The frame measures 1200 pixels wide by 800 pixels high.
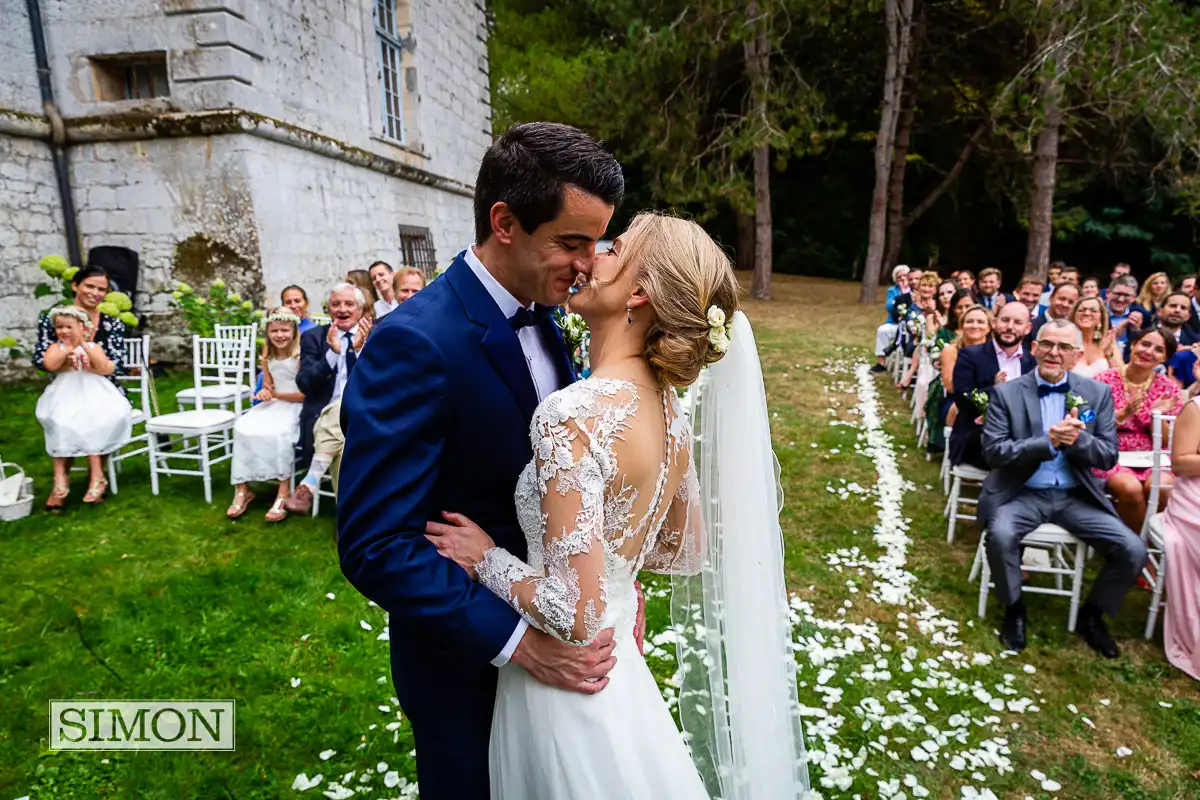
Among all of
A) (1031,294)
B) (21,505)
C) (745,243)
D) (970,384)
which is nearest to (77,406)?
(21,505)

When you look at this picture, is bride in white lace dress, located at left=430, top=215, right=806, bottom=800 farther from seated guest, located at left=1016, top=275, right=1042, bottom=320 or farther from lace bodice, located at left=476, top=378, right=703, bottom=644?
seated guest, located at left=1016, top=275, right=1042, bottom=320

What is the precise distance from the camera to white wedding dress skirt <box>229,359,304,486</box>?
5.76 m

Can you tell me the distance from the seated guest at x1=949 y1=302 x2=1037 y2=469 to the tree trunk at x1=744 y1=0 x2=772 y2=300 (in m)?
12.5

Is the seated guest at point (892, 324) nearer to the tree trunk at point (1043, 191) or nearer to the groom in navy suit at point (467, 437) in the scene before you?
the tree trunk at point (1043, 191)

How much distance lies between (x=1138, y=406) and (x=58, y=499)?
8.68 meters

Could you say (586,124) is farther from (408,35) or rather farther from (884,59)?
(884,59)

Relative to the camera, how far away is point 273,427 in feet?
19.1

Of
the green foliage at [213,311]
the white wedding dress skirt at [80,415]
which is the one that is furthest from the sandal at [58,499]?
the green foliage at [213,311]

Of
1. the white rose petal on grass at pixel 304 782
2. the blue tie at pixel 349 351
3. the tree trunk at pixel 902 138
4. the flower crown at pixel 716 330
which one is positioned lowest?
the white rose petal on grass at pixel 304 782

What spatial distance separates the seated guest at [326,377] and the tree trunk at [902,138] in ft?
63.6

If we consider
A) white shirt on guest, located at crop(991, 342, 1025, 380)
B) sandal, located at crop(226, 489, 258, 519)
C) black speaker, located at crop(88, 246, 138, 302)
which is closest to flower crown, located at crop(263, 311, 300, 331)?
sandal, located at crop(226, 489, 258, 519)

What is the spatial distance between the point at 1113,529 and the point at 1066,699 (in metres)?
1.11

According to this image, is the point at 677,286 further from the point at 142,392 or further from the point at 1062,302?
the point at 1062,302

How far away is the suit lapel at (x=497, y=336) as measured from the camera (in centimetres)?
169
